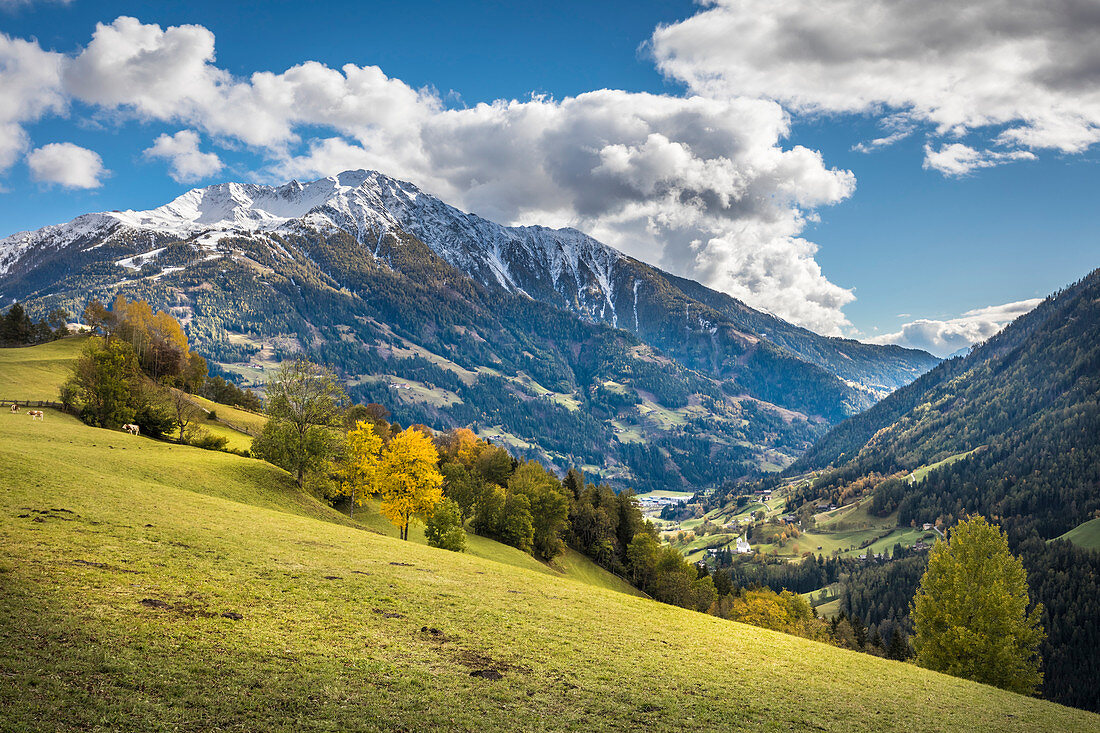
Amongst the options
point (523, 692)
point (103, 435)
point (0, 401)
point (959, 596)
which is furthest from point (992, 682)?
point (0, 401)

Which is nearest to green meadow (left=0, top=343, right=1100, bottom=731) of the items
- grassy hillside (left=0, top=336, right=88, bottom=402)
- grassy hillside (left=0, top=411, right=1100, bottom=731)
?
grassy hillside (left=0, top=411, right=1100, bottom=731)

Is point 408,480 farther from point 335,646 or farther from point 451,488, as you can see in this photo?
point 335,646

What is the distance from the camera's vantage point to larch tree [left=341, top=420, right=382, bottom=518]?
195ft

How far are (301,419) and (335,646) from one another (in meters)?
48.4

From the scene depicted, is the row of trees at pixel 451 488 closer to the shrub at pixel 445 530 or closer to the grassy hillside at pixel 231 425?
the shrub at pixel 445 530

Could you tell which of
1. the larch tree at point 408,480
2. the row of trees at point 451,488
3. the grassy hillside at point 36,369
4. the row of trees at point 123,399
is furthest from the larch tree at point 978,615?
the grassy hillside at point 36,369

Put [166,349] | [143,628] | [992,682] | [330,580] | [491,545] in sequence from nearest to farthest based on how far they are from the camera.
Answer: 1. [143,628]
2. [330,580]
3. [992,682]
4. [491,545]
5. [166,349]

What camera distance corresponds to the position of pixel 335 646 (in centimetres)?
1819

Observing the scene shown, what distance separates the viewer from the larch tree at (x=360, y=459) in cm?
5947

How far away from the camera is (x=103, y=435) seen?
54688mm

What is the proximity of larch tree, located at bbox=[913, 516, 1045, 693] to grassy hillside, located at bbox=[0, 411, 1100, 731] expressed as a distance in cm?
1462

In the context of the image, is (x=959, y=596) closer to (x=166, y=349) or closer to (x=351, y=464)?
(x=351, y=464)

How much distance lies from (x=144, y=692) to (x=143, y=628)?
4.15 meters

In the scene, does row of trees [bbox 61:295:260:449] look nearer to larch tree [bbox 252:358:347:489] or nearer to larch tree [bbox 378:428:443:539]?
larch tree [bbox 252:358:347:489]
